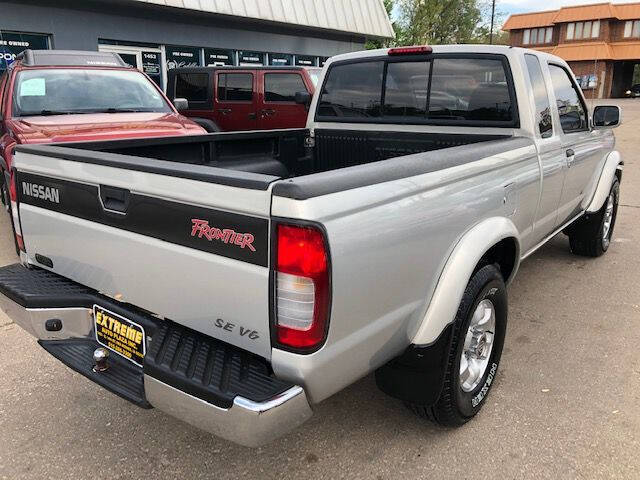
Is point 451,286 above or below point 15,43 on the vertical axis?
below

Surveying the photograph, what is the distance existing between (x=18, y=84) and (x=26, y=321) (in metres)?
4.67

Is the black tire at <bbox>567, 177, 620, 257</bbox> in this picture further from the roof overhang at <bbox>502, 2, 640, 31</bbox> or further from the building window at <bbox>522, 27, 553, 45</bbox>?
the building window at <bbox>522, 27, 553, 45</bbox>

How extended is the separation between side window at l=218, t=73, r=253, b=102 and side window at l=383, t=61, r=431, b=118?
260 inches

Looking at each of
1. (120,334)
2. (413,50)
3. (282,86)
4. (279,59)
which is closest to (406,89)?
(413,50)

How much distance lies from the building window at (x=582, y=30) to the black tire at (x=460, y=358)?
57.8 meters

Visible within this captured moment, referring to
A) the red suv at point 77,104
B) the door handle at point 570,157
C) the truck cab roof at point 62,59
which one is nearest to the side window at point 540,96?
the door handle at point 570,157

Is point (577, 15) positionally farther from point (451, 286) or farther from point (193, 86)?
point (451, 286)

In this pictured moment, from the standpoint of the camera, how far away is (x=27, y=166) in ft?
8.82

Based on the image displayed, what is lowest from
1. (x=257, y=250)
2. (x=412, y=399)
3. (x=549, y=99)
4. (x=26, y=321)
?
(x=412, y=399)

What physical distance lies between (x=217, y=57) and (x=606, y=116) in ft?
44.1

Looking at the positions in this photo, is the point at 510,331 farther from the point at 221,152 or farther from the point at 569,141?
the point at 221,152

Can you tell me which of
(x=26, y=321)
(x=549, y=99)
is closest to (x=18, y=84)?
(x=26, y=321)

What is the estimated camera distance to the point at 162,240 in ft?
6.77

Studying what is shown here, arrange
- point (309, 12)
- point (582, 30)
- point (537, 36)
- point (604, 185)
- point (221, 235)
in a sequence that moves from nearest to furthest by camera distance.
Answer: point (221, 235) < point (604, 185) < point (309, 12) < point (582, 30) < point (537, 36)
